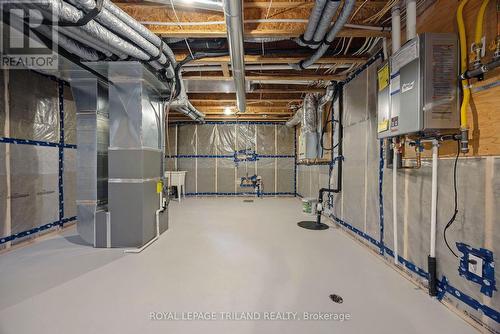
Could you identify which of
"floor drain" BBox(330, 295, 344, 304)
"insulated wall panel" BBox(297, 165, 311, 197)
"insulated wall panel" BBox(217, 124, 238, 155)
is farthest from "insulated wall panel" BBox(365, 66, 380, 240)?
"insulated wall panel" BBox(217, 124, 238, 155)

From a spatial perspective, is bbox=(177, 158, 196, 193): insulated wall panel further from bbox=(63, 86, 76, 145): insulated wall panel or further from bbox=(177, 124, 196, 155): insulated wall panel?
bbox=(63, 86, 76, 145): insulated wall panel

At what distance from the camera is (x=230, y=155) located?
265 inches

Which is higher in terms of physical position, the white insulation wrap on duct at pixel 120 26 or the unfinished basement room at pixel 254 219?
the white insulation wrap on duct at pixel 120 26

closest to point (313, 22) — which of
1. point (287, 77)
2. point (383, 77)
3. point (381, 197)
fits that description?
point (383, 77)

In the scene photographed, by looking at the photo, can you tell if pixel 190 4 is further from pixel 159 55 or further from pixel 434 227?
pixel 434 227

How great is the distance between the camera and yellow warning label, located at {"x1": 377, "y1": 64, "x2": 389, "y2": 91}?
1923 millimetres

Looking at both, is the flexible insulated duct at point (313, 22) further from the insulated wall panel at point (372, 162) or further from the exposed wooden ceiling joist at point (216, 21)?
the insulated wall panel at point (372, 162)

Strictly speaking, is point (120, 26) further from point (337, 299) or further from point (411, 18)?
point (337, 299)

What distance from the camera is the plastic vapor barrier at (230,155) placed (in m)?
6.75

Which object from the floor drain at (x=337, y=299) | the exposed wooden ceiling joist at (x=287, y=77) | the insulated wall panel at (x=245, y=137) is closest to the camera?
the floor drain at (x=337, y=299)

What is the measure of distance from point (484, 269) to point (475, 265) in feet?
0.16

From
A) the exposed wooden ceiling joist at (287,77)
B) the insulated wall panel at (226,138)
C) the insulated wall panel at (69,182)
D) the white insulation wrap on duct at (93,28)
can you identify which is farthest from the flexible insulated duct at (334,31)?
the insulated wall panel at (226,138)

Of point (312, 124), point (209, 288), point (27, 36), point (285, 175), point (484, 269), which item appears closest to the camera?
point (484, 269)

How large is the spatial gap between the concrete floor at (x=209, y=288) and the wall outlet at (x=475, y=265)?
35cm
